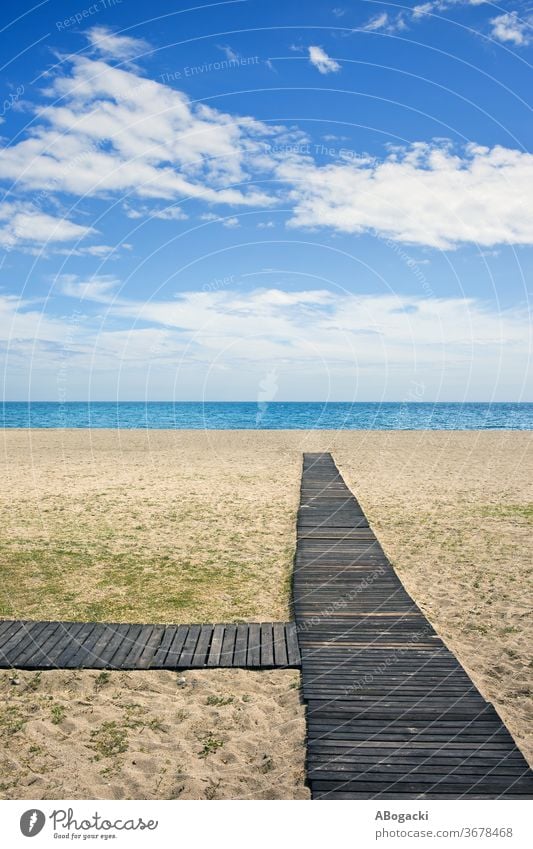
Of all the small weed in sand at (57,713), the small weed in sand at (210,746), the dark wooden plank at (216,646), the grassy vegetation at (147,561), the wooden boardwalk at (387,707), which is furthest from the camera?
the grassy vegetation at (147,561)

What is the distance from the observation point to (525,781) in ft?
17.4

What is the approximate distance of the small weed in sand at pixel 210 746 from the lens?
5.87m

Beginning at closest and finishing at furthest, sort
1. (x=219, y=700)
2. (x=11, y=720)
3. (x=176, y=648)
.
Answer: (x=11, y=720) < (x=219, y=700) < (x=176, y=648)

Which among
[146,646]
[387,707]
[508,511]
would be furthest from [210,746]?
[508,511]

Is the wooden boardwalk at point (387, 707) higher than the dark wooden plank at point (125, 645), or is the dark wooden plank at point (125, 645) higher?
the wooden boardwalk at point (387, 707)

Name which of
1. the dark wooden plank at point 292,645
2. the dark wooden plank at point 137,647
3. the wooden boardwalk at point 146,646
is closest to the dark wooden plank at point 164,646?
the wooden boardwalk at point 146,646

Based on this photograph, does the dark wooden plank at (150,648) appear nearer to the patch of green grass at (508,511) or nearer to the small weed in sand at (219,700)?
the small weed in sand at (219,700)

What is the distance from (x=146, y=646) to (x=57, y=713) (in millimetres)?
1717

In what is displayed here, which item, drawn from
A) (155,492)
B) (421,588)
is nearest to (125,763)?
(421,588)

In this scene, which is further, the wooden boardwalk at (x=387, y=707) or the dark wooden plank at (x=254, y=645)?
the dark wooden plank at (x=254, y=645)

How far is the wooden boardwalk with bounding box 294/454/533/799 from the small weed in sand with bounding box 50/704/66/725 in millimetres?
2605

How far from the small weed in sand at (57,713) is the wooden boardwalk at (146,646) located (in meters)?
0.86

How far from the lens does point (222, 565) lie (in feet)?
39.7

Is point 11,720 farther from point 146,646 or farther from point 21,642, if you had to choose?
point 146,646
